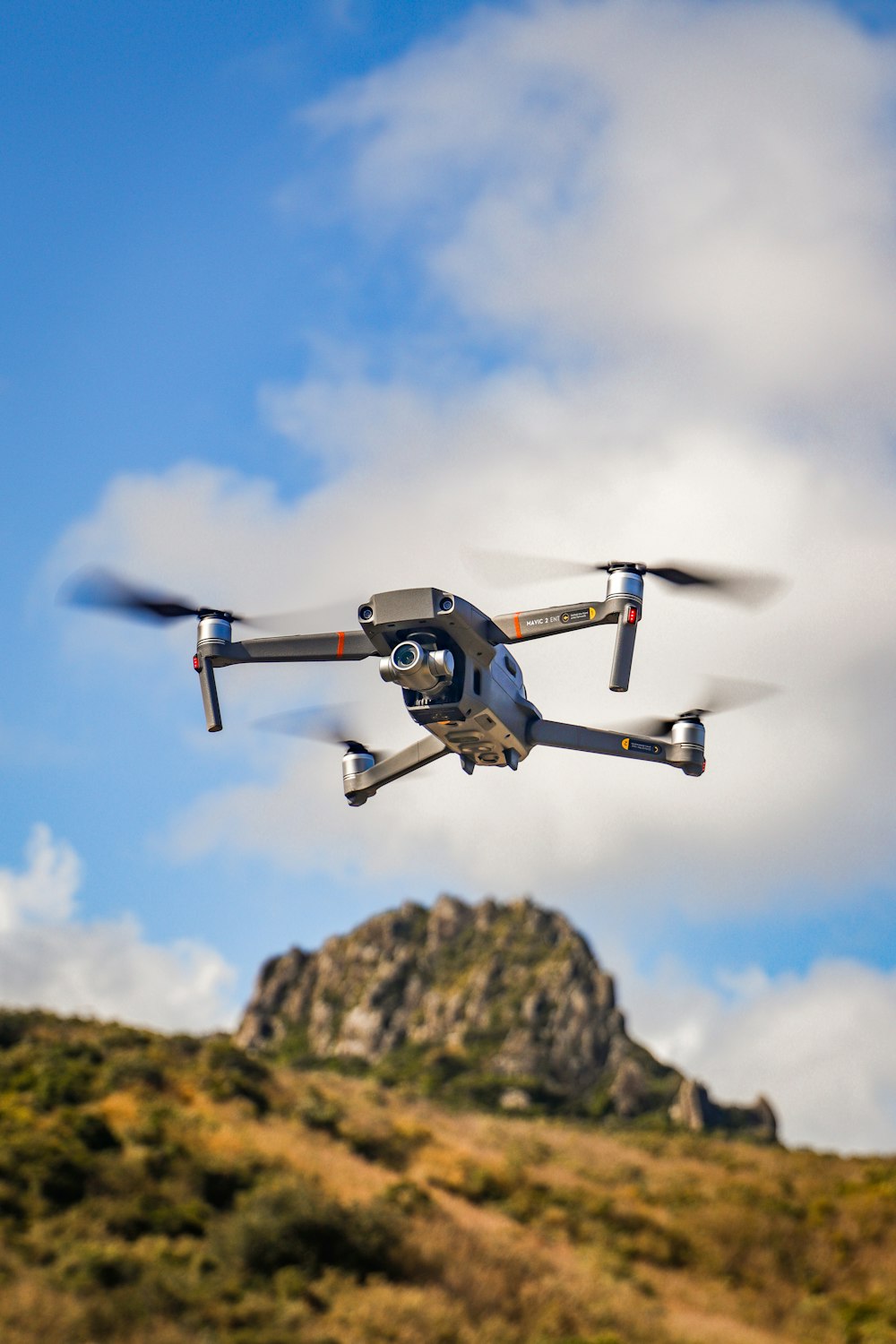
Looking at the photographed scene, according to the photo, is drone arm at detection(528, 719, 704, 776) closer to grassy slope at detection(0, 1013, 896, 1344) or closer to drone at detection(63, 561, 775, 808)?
drone at detection(63, 561, 775, 808)

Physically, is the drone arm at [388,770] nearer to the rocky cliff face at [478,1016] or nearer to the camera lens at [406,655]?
the camera lens at [406,655]

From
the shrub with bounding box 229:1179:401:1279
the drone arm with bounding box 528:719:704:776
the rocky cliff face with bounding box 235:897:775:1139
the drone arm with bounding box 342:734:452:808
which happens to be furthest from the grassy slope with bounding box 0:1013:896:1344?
the rocky cliff face with bounding box 235:897:775:1139

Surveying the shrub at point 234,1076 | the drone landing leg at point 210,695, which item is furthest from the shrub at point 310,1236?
the drone landing leg at point 210,695

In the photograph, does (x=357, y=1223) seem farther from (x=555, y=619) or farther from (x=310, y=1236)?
(x=555, y=619)

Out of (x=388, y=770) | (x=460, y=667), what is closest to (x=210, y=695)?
(x=388, y=770)

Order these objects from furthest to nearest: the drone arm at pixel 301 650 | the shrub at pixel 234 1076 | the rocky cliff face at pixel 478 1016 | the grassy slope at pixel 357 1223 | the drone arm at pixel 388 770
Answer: the rocky cliff face at pixel 478 1016
the shrub at pixel 234 1076
the grassy slope at pixel 357 1223
the drone arm at pixel 388 770
the drone arm at pixel 301 650
